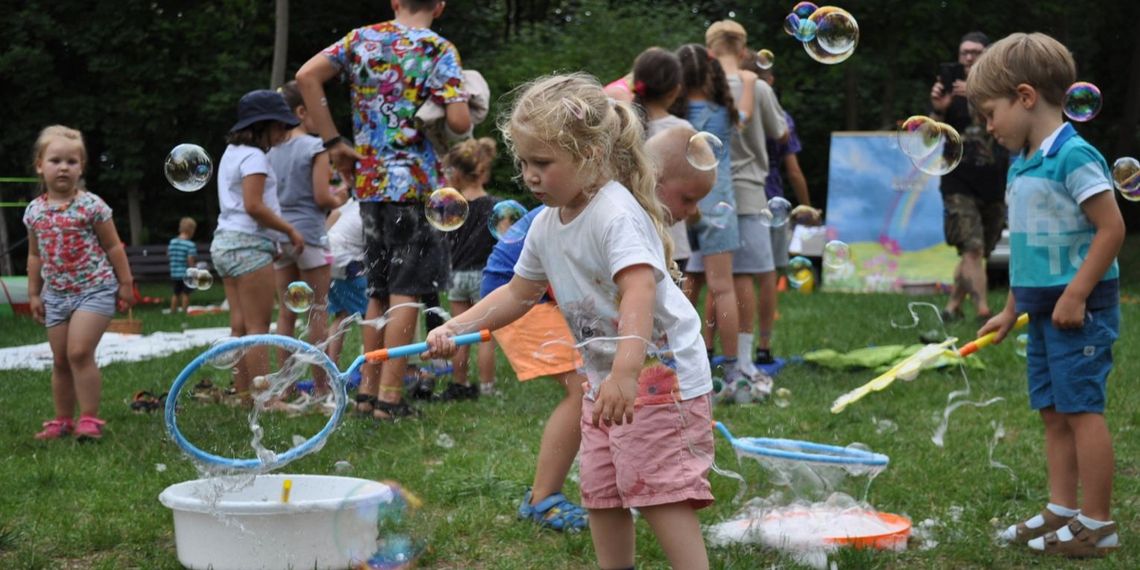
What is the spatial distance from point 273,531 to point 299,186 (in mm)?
3123

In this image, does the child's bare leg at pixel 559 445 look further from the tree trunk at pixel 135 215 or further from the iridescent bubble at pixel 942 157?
the tree trunk at pixel 135 215

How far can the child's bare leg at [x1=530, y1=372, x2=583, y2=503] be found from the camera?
369 cm

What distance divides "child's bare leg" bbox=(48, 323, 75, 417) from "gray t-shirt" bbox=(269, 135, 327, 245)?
1.20 meters

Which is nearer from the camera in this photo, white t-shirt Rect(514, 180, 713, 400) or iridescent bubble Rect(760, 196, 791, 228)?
white t-shirt Rect(514, 180, 713, 400)

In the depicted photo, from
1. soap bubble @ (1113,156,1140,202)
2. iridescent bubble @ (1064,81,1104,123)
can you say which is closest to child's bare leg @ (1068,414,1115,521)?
soap bubble @ (1113,156,1140,202)

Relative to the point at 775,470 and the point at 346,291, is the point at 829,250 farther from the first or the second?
the point at 346,291

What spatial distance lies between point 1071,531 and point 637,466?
1387mm

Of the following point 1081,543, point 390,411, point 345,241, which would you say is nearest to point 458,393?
point 390,411

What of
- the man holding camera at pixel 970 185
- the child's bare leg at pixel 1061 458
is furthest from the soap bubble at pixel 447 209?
the man holding camera at pixel 970 185

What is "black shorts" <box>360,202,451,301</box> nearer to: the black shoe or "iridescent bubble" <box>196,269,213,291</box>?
"iridescent bubble" <box>196,269,213,291</box>

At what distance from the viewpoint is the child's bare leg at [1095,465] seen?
3410 mm

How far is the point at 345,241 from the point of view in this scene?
6773 mm

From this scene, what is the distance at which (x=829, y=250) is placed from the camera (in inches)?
204

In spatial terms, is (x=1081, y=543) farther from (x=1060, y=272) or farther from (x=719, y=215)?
(x=719, y=215)
